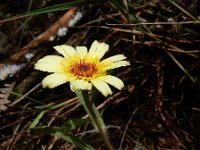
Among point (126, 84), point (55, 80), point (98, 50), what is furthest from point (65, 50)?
point (126, 84)

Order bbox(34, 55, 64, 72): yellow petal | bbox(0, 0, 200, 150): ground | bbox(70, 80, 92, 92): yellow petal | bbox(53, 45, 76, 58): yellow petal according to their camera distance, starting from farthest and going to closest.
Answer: bbox(0, 0, 200, 150): ground, bbox(53, 45, 76, 58): yellow petal, bbox(34, 55, 64, 72): yellow petal, bbox(70, 80, 92, 92): yellow petal

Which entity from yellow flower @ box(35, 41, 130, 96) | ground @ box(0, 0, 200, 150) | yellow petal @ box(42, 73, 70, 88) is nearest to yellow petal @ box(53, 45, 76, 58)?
yellow flower @ box(35, 41, 130, 96)

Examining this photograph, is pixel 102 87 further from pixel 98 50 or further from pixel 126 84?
pixel 126 84

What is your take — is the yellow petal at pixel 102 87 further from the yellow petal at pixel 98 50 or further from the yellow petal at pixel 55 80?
the yellow petal at pixel 98 50

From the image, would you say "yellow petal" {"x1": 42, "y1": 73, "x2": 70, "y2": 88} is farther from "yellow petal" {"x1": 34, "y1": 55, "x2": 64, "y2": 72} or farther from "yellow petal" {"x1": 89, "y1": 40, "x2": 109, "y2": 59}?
"yellow petal" {"x1": 89, "y1": 40, "x2": 109, "y2": 59}

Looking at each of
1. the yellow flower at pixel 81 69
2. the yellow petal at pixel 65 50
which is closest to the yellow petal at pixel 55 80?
the yellow flower at pixel 81 69

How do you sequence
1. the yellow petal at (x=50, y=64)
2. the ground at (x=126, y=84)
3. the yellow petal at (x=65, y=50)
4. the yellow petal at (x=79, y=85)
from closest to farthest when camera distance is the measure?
the yellow petal at (x=79, y=85)
the yellow petal at (x=50, y=64)
the yellow petal at (x=65, y=50)
the ground at (x=126, y=84)

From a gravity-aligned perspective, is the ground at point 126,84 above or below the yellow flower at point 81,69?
below

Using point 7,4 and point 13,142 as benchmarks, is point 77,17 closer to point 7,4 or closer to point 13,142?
point 7,4

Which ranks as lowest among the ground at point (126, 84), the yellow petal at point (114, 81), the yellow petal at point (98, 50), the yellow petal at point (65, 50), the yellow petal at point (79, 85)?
the ground at point (126, 84)
